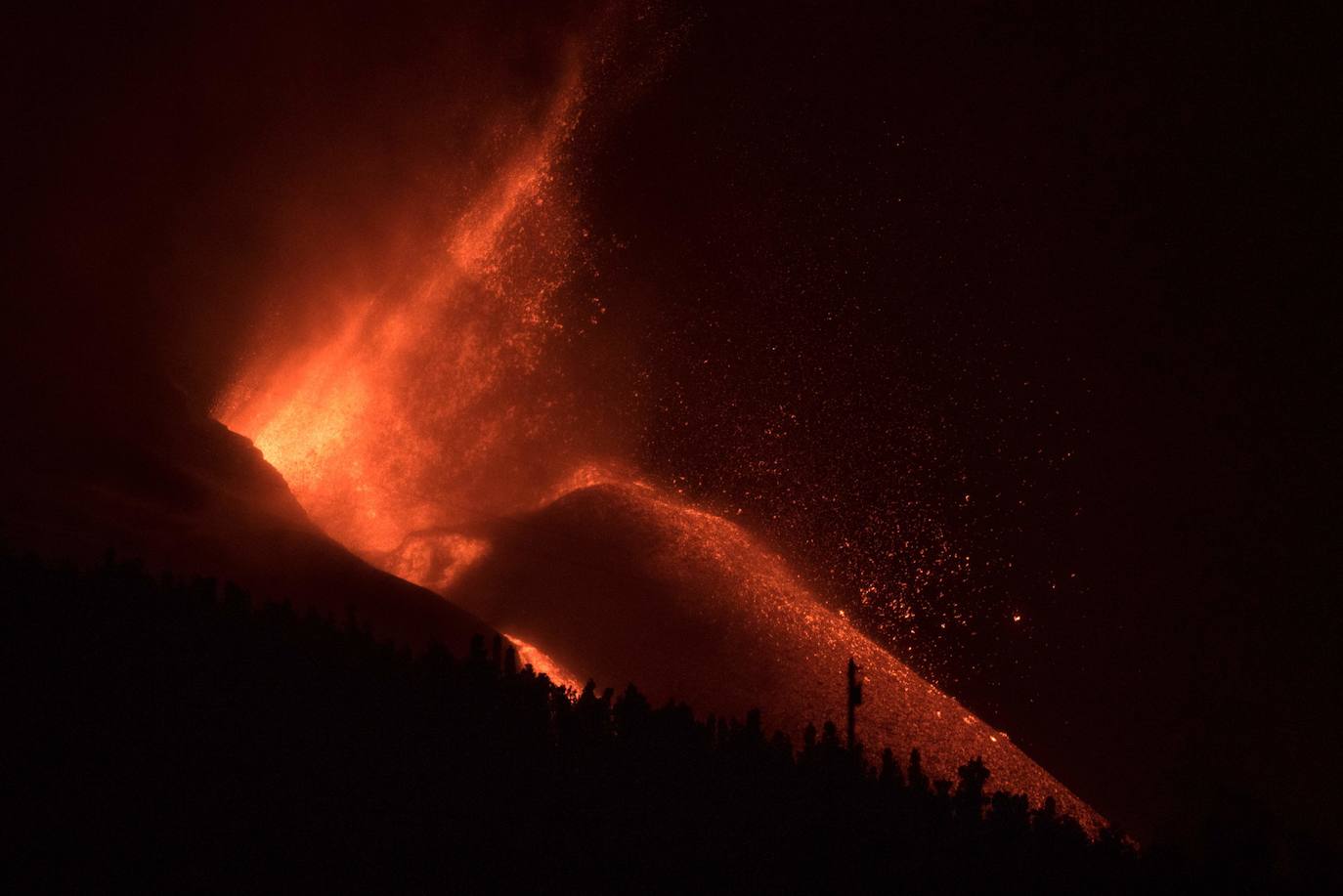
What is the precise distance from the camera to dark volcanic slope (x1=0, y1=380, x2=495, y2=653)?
16.7 meters

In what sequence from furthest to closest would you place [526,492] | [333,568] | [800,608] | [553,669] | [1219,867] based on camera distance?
[526,492], [800,608], [553,669], [333,568], [1219,867]

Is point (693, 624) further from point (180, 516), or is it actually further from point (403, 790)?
point (403, 790)

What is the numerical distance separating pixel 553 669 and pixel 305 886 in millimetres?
12211

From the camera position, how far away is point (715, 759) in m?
10.0

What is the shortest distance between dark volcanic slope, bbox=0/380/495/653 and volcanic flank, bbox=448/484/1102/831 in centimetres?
376

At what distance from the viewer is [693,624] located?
22.6 meters

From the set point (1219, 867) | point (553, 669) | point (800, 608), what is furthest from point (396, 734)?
point (800, 608)

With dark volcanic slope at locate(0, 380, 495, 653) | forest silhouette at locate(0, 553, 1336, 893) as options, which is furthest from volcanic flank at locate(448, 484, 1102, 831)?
forest silhouette at locate(0, 553, 1336, 893)

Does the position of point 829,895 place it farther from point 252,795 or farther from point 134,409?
point 134,409

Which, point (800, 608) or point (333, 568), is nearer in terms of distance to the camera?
point (333, 568)

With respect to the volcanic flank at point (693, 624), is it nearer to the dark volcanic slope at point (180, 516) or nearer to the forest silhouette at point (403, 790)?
the dark volcanic slope at point (180, 516)

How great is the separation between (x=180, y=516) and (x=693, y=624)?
958 cm

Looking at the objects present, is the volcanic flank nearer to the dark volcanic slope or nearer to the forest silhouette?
the dark volcanic slope

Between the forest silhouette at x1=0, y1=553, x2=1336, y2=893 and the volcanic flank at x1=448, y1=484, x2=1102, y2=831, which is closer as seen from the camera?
the forest silhouette at x1=0, y1=553, x2=1336, y2=893
